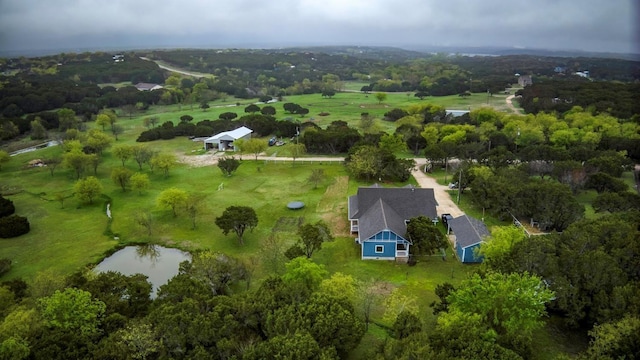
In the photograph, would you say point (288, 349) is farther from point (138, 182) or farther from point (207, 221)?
point (138, 182)

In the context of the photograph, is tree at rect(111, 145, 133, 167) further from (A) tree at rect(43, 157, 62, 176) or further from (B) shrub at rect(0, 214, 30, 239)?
(B) shrub at rect(0, 214, 30, 239)

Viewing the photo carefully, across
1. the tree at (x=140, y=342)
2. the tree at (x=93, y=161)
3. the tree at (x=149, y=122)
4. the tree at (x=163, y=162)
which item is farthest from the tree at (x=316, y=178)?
the tree at (x=149, y=122)

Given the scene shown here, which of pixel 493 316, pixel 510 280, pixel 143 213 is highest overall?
pixel 510 280

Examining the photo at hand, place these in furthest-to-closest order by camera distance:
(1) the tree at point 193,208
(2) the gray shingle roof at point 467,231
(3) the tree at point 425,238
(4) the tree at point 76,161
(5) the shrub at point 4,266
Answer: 1. (4) the tree at point 76,161
2. (1) the tree at point 193,208
3. (2) the gray shingle roof at point 467,231
4. (3) the tree at point 425,238
5. (5) the shrub at point 4,266

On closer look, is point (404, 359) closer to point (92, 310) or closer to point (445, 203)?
point (92, 310)

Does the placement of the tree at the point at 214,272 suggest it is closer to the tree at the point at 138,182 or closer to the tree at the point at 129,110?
the tree at the point at 138,182

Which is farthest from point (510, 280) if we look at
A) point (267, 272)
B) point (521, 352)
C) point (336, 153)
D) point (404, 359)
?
point (336, 153)

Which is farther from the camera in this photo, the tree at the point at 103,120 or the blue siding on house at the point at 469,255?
the tree at the point at 103,120
